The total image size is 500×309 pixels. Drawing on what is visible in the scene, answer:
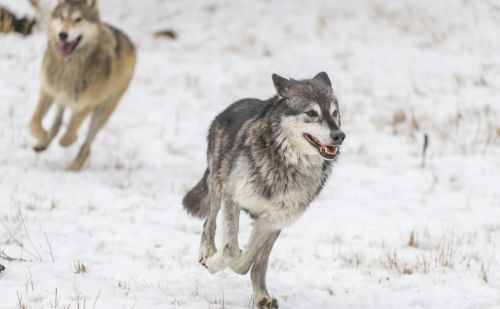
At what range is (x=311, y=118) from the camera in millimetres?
4547

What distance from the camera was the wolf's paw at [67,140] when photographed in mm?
8719

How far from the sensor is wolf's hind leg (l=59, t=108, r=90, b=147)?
873 cm

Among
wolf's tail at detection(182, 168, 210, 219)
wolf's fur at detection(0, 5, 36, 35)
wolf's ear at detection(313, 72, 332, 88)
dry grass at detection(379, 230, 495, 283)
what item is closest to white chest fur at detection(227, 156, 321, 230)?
wolf's ear at detection(313, 72, 332, 88)

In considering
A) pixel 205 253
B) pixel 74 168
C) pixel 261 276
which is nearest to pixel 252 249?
pixel 261 276

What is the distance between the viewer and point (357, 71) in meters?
14.2

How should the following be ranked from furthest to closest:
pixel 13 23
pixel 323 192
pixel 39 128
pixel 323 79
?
1. pixel 13 23
2. pixel 323 192
3. pixel 39 128
4. pixel 323 79

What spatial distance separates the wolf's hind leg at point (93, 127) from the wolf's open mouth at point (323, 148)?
195 inches

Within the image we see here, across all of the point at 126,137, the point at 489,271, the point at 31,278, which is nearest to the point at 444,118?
the point at 126,137

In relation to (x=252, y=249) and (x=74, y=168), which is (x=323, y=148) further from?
(x=74, y=168)

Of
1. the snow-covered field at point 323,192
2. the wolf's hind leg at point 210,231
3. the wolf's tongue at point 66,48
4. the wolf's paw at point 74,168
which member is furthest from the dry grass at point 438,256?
the wolf's tongue at point 66,48

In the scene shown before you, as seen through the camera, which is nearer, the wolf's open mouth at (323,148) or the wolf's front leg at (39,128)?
the wolf's open mouth at (323,148)

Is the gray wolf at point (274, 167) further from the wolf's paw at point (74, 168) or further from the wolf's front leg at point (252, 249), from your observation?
the wolf's paw at point (74, 168)

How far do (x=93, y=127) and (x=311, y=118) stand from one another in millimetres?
5247

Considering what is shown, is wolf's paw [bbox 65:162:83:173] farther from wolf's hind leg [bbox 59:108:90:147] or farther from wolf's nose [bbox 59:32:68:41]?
wolf's nose [bbox 59:32:68:41]
